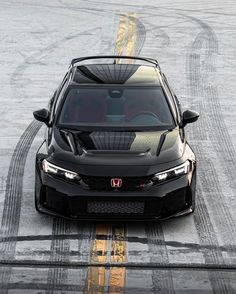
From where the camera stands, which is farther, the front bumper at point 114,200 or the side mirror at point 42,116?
the side mirror at point 42,116

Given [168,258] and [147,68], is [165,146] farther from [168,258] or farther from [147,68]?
[147,68]

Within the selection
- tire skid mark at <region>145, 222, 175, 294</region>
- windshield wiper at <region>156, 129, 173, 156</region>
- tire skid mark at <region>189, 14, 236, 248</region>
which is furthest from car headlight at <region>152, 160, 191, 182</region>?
tire skid mark at <region>189, 14, 236, 248</region>

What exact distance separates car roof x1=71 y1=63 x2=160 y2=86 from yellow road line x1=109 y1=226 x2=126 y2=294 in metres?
2.33

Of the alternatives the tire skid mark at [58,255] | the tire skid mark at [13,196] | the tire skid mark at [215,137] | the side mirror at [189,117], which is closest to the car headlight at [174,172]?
the tire skid mark at [215,137]

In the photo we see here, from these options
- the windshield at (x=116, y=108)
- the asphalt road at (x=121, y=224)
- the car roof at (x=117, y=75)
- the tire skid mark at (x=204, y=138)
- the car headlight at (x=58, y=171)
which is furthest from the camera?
the car roof at (x=117, y=75)

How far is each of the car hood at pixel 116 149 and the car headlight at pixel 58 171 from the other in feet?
0.21

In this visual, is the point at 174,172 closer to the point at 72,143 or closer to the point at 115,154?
the point at 115,154

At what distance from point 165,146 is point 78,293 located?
8.28 feet

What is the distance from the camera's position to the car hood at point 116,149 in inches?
375

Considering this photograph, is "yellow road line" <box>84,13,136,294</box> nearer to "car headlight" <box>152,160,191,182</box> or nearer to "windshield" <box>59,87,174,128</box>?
"car headlight" <box>152,160,191,182</box>

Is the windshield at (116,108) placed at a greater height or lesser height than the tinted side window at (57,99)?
greater

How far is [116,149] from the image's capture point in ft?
32.1

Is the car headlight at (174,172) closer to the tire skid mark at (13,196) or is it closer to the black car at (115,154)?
the black car at (115,154)

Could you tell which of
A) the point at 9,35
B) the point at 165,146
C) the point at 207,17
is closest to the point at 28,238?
the point at 165,146
